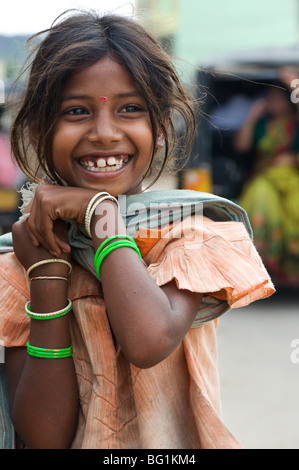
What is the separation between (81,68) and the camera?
1.38 m

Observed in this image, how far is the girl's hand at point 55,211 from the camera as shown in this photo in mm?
1352

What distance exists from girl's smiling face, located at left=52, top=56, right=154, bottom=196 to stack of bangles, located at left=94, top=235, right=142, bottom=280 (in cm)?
16

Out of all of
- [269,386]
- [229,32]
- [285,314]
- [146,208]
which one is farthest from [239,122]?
[229,32]

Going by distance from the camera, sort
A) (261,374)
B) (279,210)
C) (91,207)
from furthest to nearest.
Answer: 1. (279,210)
2. (261,374)
3. (91,207)

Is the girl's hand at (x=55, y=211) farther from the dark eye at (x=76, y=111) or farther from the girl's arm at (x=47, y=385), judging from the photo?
the dark eye at (x=76, y=111)

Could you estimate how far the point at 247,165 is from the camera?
6.93 m

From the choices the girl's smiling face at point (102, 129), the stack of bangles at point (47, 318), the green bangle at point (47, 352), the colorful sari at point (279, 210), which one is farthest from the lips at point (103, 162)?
the colorful sari at point (279, 210)

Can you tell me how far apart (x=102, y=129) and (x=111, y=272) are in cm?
30

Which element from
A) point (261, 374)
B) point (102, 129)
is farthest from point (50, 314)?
point (261, 374)

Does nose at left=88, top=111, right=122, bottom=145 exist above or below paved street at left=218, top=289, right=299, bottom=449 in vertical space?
above

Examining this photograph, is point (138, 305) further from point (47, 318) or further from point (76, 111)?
point (76, 111)

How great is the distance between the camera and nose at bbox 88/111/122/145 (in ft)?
4.42

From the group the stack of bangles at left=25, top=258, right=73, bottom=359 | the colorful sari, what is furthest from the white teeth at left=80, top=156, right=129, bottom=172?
the colorful sari

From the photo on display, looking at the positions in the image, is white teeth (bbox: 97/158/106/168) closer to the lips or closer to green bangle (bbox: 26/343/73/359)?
the lips
